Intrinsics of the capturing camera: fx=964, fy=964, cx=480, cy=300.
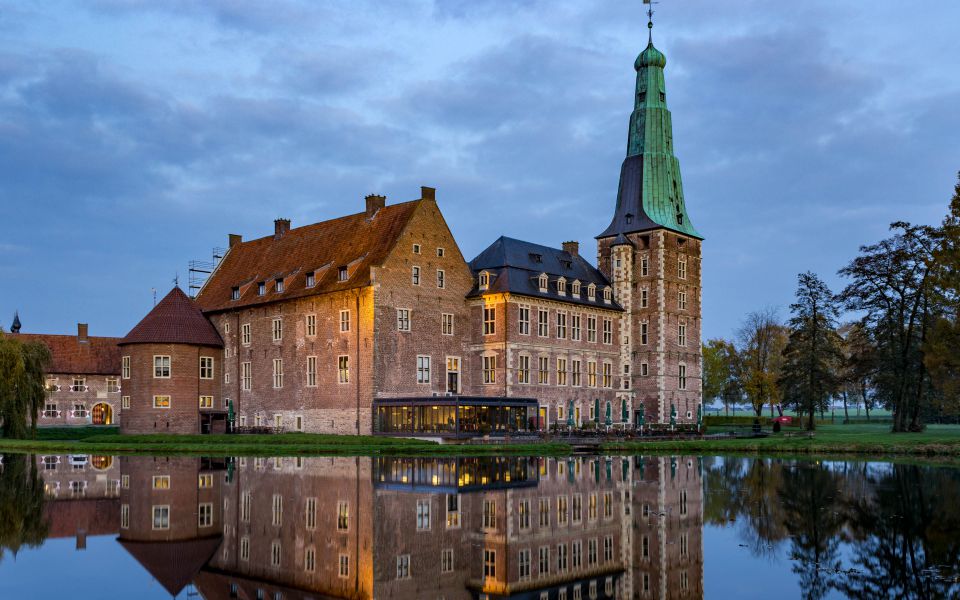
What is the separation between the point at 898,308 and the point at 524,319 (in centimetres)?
2491

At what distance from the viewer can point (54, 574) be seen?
15.4 meters

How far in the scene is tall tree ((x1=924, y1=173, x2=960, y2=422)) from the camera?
50.6 meters

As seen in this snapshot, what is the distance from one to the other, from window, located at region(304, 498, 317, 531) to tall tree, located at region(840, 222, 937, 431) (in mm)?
47065

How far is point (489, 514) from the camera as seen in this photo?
22125 mm

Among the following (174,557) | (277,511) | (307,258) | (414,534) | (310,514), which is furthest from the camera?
(307,258)

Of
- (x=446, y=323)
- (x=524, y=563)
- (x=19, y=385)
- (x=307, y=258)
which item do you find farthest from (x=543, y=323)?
(x=524, y=563)

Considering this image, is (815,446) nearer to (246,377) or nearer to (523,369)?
(523,369)

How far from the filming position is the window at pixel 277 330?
6269 centimetres

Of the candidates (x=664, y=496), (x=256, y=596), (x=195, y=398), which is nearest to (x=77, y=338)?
(x=195, y=398)

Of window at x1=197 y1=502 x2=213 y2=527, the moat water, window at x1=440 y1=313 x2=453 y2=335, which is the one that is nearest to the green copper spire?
window at x1=440 y1=313 x2=453 y2=335

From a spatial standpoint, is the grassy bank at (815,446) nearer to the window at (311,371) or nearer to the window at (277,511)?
the window at (311,371)

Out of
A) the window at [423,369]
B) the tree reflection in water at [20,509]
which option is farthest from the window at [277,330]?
the tree reflection in water at [20,509]

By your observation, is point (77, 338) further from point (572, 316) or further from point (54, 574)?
point (54, 574)

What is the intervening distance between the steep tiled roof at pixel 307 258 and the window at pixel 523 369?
11342 millimetres
